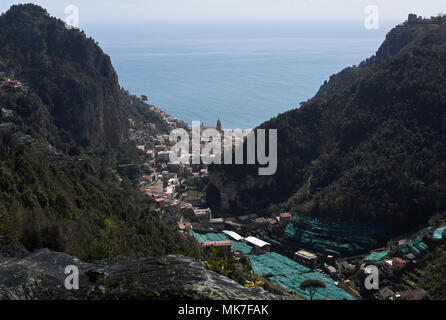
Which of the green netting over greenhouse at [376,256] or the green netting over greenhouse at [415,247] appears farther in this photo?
the green netting over greenhouse at [376,256]

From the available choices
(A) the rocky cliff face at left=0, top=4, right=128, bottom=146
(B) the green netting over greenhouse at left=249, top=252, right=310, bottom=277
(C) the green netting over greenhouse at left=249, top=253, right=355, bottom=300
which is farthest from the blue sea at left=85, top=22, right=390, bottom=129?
Result: (C) the green netting over greenhouse at left=249, top=253, right=355, bottom=300

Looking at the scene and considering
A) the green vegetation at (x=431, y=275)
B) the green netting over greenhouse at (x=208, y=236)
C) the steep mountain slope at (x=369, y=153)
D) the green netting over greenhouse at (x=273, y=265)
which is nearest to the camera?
the green vegetation at (x=431, y=275)

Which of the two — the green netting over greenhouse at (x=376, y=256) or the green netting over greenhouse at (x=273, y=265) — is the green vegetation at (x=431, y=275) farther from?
the green netting over greenhouse at (x=273, y=265)

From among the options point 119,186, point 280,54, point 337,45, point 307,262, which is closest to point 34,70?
point 119,186

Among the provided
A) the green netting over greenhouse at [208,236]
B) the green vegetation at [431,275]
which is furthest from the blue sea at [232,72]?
the green vegetation at [431,275]

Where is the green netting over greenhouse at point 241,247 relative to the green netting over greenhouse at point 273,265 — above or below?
above

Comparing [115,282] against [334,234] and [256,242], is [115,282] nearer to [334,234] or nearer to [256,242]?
[256,242]

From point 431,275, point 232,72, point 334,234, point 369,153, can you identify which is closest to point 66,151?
point 334,234

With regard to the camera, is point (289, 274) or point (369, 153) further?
point (369, 153)
